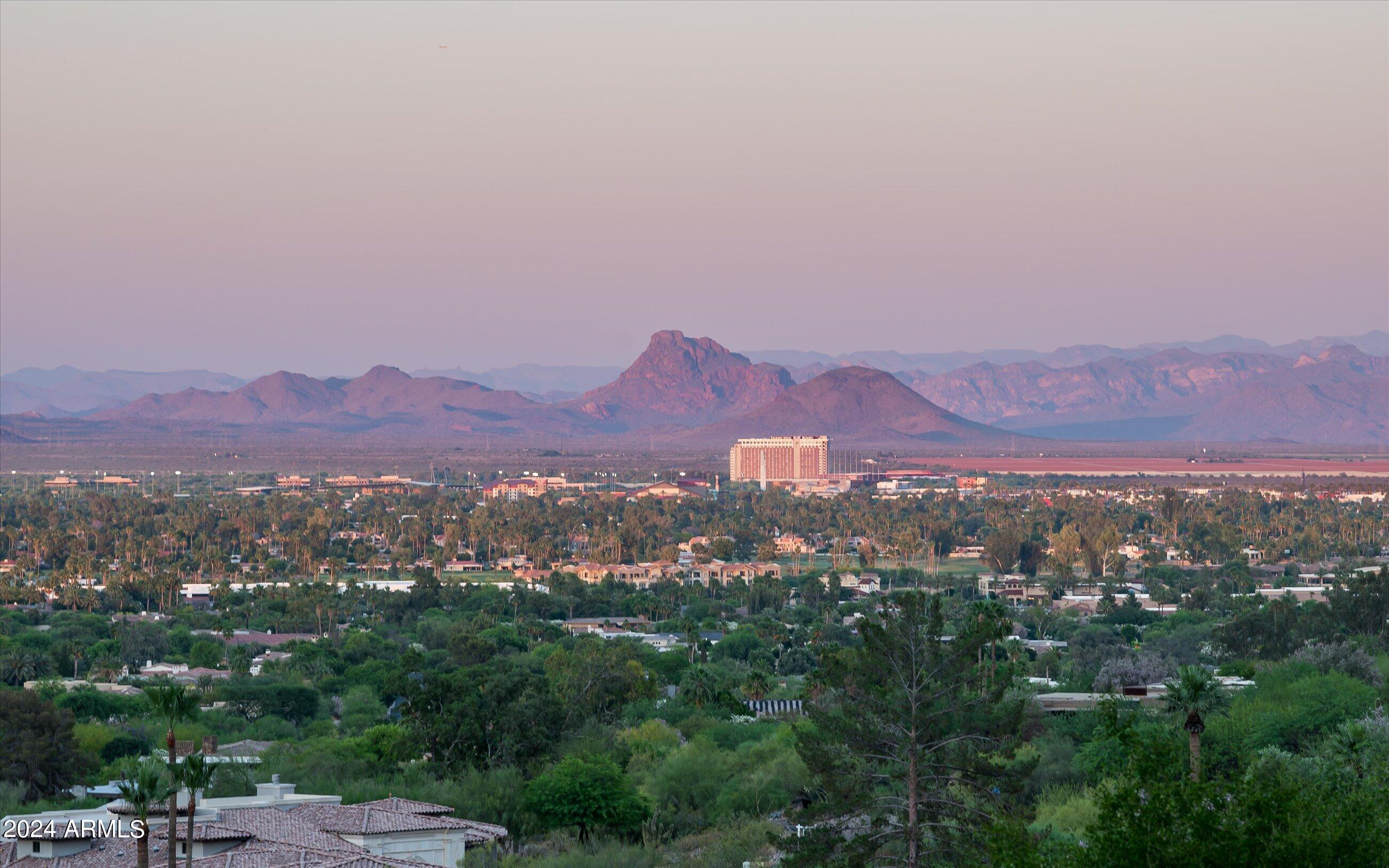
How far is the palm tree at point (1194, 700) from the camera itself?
25859 mm

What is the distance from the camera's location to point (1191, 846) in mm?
14852

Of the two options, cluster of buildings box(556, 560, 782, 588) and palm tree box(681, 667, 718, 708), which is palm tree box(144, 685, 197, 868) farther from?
cluster of buildings box(556, 560, 782, 588)

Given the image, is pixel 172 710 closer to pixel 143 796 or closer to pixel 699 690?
pixel 143 796

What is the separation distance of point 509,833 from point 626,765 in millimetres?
7014

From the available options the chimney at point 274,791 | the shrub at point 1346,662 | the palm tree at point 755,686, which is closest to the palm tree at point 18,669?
the palm tree at point 755,686

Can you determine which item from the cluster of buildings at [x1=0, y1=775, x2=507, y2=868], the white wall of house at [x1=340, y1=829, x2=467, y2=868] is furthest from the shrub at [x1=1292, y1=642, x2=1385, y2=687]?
the cluster of buildings at [x1=0, y1=775, x2=507, y2=868]

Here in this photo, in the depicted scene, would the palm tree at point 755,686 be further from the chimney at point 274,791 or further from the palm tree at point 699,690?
the chimney at point 274,791

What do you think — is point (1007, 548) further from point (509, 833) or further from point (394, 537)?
point (509, 833)

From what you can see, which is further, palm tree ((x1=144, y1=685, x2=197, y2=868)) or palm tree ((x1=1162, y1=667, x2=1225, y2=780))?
palm tree ((x1=1162, y1=667, x2=1225, y2=780))

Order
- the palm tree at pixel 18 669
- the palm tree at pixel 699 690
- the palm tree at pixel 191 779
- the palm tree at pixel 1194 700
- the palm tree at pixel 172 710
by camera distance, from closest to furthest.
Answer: the palm tree at pixel 191 779, the palm tree at pixel 172 710, the palm tree at pixel 1194 700, the palm tree at pixel 699 690, the palm tree at pixel 18 669

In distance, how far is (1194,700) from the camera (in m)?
27.1

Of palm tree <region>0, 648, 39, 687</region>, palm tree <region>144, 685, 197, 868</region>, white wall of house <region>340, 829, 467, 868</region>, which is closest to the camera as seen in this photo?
palm tree <region>144, 685, 197, 868</region>

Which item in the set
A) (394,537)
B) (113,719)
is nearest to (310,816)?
(113,719)

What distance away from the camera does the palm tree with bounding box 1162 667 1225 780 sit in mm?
25859
